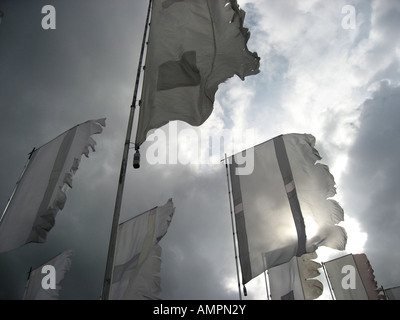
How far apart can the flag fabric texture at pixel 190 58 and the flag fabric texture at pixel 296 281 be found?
32.7ft

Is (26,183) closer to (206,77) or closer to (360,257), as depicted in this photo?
(206,77)

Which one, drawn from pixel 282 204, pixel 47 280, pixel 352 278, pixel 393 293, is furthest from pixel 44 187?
pixel 393 293

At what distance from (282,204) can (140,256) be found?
540cm

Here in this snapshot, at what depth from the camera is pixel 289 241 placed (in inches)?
392

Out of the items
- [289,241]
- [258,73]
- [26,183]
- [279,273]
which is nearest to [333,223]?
[289,241]

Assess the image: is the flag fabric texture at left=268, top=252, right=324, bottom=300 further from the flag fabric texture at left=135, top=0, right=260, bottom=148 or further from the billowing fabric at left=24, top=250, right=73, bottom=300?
the flag fabric texture at left=135, top=0, right=260, bottom=148

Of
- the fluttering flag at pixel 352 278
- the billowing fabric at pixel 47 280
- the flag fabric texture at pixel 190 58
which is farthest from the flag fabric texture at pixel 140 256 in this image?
the fluttering flag at pixel 352 278

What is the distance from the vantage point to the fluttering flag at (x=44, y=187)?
21.9 feet

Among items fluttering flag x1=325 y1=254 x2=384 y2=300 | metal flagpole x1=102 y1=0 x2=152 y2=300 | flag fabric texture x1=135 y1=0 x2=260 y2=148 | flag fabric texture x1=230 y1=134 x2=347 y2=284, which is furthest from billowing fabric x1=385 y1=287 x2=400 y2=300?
metal flagpole x1=102 y1=0 x2=152 y2=300

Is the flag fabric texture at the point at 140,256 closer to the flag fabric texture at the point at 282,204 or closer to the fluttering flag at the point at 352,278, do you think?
the flag fabric texture at the point at 282,204

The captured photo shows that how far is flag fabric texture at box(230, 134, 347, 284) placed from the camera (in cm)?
995

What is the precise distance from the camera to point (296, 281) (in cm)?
1364

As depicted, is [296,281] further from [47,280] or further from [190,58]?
[190,58]
